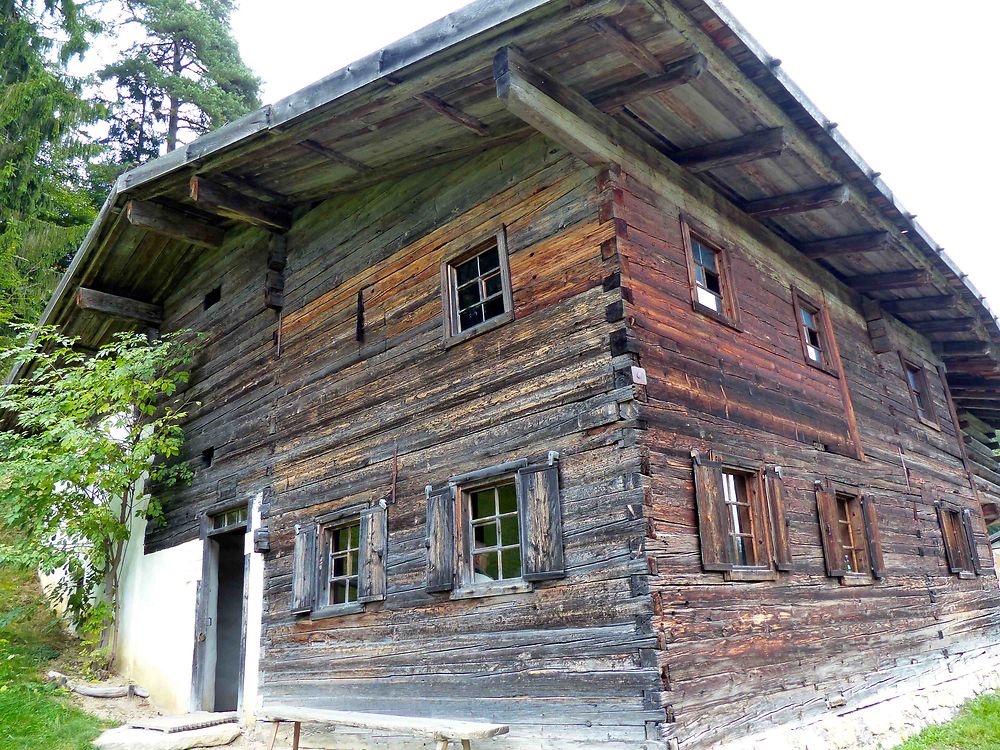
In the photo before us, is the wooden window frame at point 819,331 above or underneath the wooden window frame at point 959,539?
above

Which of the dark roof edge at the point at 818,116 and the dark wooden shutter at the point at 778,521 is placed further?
the dark wooden shutter at the point at 778,521

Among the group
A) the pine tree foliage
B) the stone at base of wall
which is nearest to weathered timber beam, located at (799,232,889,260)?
the stone at base of wall

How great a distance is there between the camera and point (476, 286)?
7.89 meters

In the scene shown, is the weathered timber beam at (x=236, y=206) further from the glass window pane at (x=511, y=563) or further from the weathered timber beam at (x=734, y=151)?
the glass window pane at (x=511, y=563)

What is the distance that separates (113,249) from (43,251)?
5754 millimetres

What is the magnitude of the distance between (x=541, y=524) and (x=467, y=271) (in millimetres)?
2867

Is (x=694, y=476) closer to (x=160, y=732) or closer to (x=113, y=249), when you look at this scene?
(x=160, y=732)

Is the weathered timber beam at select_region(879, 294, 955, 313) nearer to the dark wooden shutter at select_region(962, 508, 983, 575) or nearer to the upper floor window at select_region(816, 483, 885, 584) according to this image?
the dark wooden shutter at select_region(962, 508, 983, 575)

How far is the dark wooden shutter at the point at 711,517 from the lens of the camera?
635 cm

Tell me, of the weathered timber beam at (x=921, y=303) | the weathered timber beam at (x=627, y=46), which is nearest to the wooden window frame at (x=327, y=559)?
the weathered timber beam at (x=627, y=46)

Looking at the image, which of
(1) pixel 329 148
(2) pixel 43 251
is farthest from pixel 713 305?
(2) pixel 43 251

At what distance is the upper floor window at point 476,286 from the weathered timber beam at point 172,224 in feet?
14.4

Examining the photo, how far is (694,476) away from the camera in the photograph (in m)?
6.51

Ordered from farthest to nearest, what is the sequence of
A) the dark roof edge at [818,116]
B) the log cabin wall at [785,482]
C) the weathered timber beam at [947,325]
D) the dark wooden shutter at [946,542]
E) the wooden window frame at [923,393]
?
the weathered timber beam at [947,325]
the wooden window frame at [923,393]
the dark wooden shutter at [946,542]
the log cabin wall at [785,482]
the dark roof edge at [818,116]
